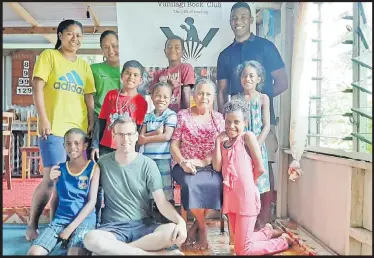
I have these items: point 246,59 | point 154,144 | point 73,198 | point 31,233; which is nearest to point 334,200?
point 246,59

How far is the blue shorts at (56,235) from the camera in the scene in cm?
257

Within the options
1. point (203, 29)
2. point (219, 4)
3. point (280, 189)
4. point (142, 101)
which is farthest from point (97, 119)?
point (280, 189)

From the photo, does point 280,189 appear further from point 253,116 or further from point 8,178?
point 8,178

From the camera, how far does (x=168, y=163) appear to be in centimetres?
294

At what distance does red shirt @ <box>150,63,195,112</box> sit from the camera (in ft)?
9.86

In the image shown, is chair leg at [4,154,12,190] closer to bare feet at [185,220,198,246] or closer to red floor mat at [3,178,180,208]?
red floor mat at [3,178,180,208]

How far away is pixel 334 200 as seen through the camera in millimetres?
2818

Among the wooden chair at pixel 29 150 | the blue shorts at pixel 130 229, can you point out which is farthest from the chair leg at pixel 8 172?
the blue shorts at pixel 130 229

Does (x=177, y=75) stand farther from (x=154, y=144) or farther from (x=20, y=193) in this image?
(x=20, y=193)

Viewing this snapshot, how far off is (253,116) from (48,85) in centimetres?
142

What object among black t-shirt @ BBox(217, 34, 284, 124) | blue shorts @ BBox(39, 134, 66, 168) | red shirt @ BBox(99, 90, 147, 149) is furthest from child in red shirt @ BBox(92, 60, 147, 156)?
black t-shirt @ BBox(217, 34, 284, 124)

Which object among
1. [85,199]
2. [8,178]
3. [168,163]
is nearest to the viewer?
[85,199]

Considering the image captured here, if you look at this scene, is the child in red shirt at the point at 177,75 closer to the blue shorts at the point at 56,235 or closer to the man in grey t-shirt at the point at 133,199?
the man in grey t-shirt at the point at 133,199

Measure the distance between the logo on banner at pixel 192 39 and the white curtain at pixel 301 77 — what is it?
0.60 meters
